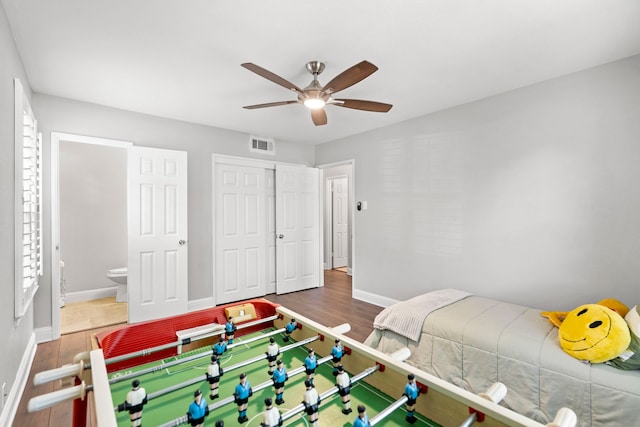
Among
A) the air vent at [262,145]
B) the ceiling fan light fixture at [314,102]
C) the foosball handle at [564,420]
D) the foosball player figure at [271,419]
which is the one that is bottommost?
the foosball handle at [564,420]

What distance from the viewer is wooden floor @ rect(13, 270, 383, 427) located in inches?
76.9

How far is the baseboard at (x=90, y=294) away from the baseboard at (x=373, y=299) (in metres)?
3.80

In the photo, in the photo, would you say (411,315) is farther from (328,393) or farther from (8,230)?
(8,230)

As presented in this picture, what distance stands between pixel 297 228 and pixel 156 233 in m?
2.14

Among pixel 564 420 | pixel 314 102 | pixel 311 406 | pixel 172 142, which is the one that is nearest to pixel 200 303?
pixel 172 142

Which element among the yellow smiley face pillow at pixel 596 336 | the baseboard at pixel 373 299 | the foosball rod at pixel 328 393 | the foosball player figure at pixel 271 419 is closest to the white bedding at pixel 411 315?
the yellow smiley face pillow at pixel 596 336

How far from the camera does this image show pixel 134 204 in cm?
338

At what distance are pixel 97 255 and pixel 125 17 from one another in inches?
156

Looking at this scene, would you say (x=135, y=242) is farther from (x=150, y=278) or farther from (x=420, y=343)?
(x=420, y=343)

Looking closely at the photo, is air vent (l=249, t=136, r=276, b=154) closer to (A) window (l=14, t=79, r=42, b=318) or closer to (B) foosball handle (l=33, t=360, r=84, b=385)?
(A) window (l=14, t=79, r=42, b=318)

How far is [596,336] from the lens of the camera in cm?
167

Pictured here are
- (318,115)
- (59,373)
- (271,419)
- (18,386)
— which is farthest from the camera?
(318,115)

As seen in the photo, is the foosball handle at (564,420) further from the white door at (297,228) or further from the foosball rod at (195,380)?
the white door at (297,228)

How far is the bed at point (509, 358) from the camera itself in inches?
62.2
